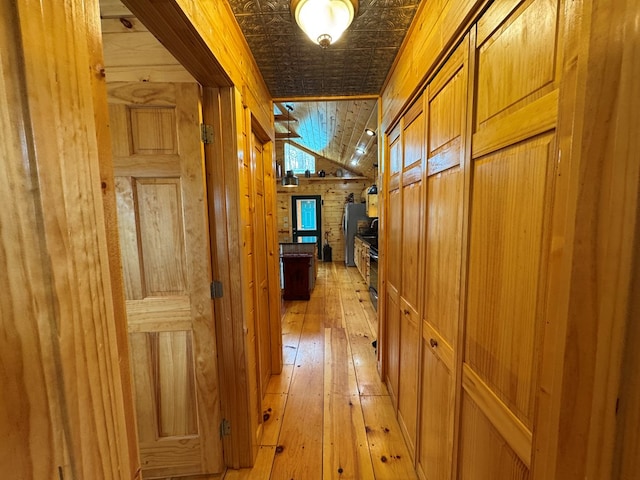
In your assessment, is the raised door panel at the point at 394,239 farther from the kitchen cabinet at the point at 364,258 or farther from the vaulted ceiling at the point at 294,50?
the kitchen cabinet at the point at 364,258

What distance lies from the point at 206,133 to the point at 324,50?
0.90 metres

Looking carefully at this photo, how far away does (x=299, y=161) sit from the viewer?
8.72m

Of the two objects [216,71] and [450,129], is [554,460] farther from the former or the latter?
[216,71]

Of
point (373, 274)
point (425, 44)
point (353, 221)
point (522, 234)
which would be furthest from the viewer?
point (353, 221)

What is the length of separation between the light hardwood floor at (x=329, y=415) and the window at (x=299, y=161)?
250 inches

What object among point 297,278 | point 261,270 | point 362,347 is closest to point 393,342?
point 362,347

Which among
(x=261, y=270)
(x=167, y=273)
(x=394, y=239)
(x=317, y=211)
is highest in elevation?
(x=317, y=211)

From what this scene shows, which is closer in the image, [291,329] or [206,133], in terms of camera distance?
[206,133]

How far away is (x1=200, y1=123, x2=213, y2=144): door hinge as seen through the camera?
52.0 inches

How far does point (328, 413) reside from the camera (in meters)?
1.96

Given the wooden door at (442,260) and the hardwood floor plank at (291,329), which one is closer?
the wooden door at (442,260)

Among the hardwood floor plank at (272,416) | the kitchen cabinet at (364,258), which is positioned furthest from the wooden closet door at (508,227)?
the kitchen cabinet at (364,258)

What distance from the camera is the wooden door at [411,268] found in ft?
4.73

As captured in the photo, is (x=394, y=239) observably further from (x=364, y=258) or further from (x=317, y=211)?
(x=317, y=211)
